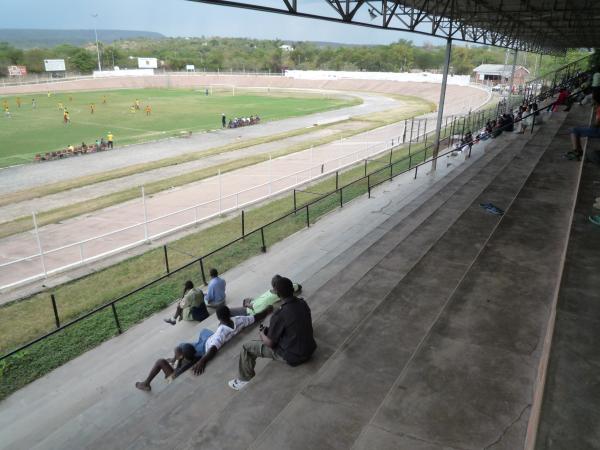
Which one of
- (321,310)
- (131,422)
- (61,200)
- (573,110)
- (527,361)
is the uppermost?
(573,110)

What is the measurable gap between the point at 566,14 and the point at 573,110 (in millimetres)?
5301

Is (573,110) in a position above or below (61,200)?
above

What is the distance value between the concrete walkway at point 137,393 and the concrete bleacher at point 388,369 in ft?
0.07

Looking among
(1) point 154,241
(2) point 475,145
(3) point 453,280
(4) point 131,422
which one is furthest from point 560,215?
(2) point 475,145

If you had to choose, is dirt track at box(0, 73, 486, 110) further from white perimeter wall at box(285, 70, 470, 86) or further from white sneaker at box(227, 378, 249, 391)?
white sneaker at box(227, 378, 249, 391)

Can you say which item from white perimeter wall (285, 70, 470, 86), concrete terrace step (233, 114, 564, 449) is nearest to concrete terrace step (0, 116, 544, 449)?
concrete terrace step (233, 114, 564, 449)

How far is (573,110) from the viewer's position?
2422 cm

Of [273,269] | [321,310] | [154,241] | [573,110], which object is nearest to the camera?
[321,310]

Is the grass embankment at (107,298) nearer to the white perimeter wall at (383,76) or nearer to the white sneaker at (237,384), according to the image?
the white sneaker at (237,384)

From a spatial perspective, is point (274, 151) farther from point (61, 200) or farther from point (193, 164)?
point (61, 200)

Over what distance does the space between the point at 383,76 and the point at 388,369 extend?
311 feet

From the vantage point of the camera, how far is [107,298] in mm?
10156

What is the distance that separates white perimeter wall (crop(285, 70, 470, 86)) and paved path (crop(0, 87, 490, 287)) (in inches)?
2301

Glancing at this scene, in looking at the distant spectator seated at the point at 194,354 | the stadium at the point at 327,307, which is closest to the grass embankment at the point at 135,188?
the stadium at the point at 327,307
